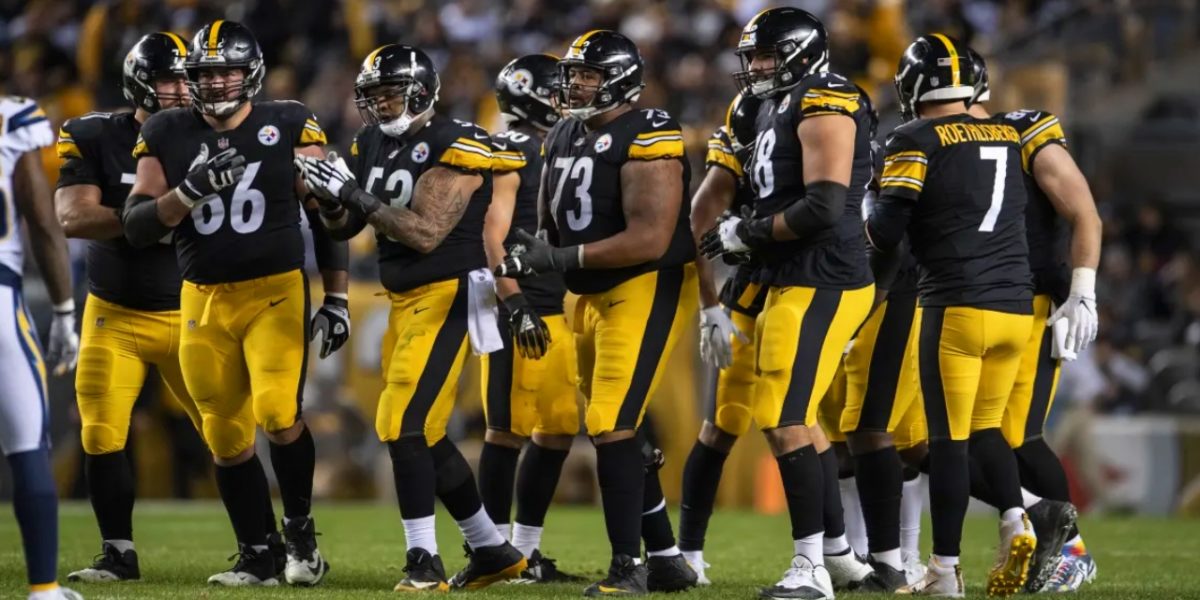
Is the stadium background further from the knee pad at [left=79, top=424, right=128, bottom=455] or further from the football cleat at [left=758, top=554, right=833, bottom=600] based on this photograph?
the football cleat at [left=758, top=554, right=833, bottom=600]

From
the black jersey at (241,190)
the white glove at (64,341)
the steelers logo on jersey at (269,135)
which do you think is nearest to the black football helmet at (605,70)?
the black jersey at (241,190)

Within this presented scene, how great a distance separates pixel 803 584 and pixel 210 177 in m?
2.48

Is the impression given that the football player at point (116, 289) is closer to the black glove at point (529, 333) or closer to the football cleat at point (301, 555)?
the football cleat at point (301, 555)

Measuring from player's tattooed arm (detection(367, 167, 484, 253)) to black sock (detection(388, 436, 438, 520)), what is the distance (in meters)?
0.71

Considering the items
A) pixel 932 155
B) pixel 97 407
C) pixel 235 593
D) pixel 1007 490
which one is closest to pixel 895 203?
pixel 932 155

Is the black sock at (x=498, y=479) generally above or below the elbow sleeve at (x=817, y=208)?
below

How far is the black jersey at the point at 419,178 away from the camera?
244 inches

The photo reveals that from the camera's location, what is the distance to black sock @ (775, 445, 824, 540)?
227 inches

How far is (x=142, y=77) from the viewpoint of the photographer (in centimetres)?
668

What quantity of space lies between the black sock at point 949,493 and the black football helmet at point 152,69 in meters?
3.27

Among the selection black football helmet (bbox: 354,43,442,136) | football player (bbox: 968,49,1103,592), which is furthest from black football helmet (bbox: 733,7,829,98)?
black football helmet (bbox: 354,43,442,136)

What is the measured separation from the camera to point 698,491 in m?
6.62

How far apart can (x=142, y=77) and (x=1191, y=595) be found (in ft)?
14.7

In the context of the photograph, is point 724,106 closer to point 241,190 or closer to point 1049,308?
point 1049,308
